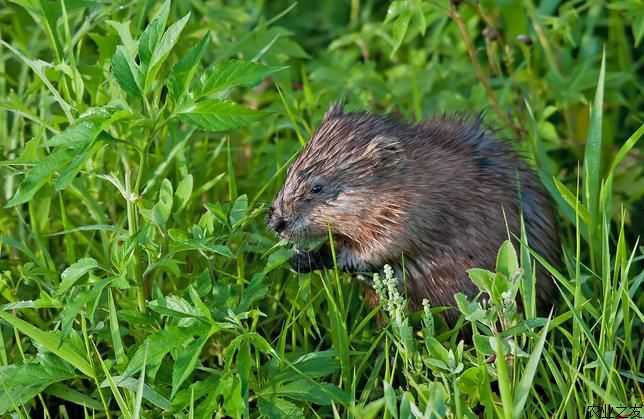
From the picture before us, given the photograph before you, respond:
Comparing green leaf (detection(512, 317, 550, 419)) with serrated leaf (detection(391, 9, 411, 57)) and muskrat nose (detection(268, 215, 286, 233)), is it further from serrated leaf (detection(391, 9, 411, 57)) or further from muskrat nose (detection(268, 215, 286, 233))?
serrated leaf (detection(391, 9, 411, 57))

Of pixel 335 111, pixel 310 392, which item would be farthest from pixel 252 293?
pixel 335 111

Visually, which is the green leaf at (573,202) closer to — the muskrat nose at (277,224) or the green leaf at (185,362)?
the muskrat nose at (277,224)

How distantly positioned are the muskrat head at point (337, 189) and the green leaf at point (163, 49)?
88cm

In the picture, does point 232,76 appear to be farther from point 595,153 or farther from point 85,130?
point 595,153

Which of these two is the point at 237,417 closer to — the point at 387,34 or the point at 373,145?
the point at 373,145

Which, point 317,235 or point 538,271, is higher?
point 317,235

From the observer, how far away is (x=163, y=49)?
10.5 feet

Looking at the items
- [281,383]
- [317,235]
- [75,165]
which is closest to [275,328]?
[317,235]

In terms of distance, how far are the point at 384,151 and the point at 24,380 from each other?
157 centimetres

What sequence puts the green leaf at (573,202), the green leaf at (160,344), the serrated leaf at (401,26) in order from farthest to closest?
the serrated leaf at (401,26)
the green leaf at (573,202)
the green leaf at (160,344)

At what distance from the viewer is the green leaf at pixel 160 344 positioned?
3.07 meters

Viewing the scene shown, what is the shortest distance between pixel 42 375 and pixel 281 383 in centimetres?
78

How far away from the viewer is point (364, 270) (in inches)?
151

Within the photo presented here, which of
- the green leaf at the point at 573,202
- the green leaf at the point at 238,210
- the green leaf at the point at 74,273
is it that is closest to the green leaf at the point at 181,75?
the green leaf at the point at 238,210
